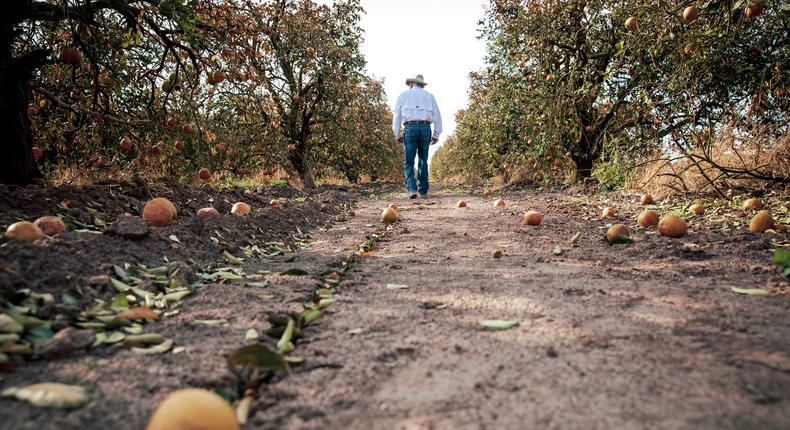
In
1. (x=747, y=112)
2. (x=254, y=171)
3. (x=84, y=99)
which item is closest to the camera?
(x=84, y=99)

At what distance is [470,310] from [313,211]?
430cm

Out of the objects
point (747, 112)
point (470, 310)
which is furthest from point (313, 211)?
point (747, 112)

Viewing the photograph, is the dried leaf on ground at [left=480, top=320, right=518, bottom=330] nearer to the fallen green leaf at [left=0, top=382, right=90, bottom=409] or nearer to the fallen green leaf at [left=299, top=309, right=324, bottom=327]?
the fallen green leaf at [left=299, top=309, right=324, bottom=327]

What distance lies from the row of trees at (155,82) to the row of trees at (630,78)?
4.76 m

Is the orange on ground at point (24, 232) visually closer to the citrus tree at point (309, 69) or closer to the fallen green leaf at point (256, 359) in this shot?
the fallen green leaf at point (256, 359)

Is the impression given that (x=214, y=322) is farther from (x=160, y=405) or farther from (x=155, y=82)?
(x=155, y=82)

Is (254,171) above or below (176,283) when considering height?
above

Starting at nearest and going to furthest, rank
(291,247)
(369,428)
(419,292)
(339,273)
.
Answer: (369,428), (419,292), (339,273), (291,247)

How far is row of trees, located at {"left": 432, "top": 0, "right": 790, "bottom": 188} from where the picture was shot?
5.58 metres

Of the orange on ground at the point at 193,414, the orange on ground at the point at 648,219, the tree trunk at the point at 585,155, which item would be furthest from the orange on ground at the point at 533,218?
the tree trunk at the point at 585,155

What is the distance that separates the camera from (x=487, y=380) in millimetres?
1406

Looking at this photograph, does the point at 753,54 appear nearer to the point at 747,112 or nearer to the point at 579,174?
the point at 747,112

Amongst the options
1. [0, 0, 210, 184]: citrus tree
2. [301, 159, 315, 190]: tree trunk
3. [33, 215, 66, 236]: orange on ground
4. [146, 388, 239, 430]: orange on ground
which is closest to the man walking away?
[0, 0, 210, 184]: citrus tree

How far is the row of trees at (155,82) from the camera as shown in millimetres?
4090
